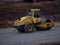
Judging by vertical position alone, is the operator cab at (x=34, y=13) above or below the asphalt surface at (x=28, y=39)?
above

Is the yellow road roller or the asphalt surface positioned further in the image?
the yellow road roller

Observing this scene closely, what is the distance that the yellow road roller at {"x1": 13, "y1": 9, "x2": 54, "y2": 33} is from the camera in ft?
70.0

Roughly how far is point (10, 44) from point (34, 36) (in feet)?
10.9

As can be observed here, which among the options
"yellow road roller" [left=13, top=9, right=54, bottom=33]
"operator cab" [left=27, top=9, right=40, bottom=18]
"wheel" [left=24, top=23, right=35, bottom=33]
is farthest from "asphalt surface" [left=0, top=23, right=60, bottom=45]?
"operator cab" [left=27, top=9, right=40, bottom=18]

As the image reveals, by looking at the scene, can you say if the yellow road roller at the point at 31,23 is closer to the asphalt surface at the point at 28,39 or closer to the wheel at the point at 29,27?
the wheel at the point at 29,27

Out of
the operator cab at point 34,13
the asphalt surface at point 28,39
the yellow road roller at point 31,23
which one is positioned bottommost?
the asphalt surface at point 28,39

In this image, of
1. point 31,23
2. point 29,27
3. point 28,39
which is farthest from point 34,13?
point 28,39

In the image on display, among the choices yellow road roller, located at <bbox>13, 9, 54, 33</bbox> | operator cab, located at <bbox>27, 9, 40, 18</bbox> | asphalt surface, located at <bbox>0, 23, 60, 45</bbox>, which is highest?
operator cab, located at <bbox>27, 9, 40, 18</bbox>

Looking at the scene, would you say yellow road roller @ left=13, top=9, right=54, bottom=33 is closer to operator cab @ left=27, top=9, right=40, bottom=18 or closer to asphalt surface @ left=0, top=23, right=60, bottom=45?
operator cab @ left=27, top=9, right=40, bottom=18

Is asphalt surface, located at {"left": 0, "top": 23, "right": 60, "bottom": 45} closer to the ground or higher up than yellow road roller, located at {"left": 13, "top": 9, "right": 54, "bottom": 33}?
closer to the ground

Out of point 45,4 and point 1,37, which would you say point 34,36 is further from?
point 45,4

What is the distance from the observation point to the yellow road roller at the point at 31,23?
21327 mm

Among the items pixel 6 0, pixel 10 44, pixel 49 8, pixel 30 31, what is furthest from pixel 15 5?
pixel 10 44

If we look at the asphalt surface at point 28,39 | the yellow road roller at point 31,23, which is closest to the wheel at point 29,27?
the yellow road roller at point 31,23
